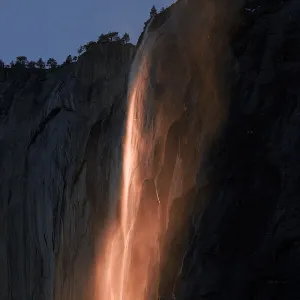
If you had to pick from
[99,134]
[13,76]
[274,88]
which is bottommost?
[274,88]

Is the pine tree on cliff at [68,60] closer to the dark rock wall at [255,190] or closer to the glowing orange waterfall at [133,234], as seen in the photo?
the glowing orange waterfall at [133,234]

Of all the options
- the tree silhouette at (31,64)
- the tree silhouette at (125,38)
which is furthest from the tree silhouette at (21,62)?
the tree silhouette at (125,38)

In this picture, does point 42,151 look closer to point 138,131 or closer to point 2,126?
point 2,126

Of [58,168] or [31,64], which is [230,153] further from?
[31,64]

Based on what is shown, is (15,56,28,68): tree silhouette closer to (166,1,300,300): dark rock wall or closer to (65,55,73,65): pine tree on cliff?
(65,55,73,65): pine tree on cliff

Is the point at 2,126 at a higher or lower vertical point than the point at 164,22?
higher

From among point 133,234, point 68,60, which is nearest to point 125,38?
point 68,60

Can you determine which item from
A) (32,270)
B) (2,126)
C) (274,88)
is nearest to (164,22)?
(274,88)

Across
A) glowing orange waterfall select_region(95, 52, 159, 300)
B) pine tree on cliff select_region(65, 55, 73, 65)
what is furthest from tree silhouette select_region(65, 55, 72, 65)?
glowing orange waterfall select_region(95, 52, 159, 300)
